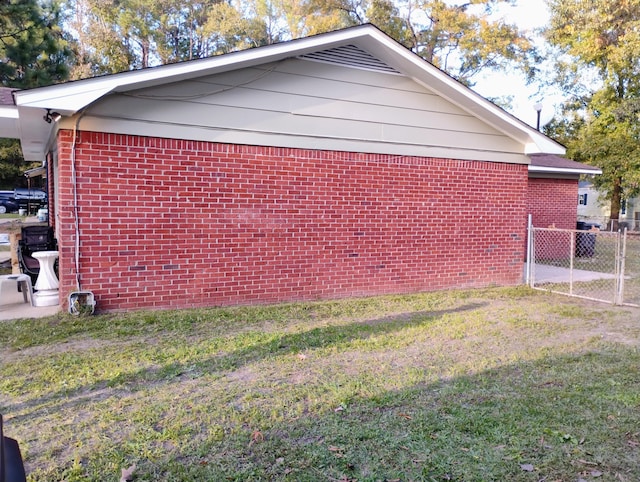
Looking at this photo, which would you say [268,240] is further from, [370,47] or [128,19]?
[128,19]

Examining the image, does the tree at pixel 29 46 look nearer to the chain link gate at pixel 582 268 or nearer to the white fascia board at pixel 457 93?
the white fascia board at pixel 457 93

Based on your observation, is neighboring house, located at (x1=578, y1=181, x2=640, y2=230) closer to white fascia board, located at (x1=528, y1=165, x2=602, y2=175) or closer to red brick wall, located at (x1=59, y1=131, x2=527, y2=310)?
white fascia board, located at (x1=528, y1=165, x2=602, y2=175)

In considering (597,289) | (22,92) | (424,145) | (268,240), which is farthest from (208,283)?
(597,289)

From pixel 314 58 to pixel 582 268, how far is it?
8.85m

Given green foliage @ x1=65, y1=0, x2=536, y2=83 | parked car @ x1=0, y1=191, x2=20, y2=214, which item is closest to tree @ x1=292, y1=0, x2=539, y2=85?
green foliage @ x1=65, y1=0, x2=536, y2=83

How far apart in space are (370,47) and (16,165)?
33.0 metres

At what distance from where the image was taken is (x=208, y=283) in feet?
21.5

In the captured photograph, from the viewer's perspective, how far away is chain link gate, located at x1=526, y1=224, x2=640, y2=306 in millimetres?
7430

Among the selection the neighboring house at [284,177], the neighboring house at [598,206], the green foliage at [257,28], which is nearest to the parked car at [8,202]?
the green foliage at [257,28]

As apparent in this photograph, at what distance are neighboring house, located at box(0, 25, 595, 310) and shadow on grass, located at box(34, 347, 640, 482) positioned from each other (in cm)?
345

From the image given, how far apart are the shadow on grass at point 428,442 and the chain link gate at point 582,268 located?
417cm

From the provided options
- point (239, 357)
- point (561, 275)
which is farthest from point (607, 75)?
point (239, 357)

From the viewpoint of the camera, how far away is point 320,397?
145 inches

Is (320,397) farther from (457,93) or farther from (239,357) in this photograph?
(457,93)
